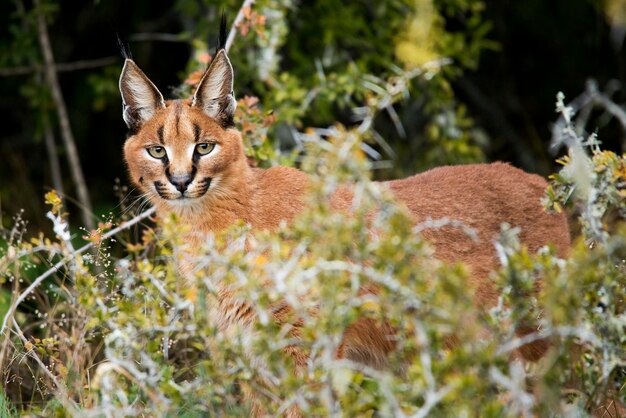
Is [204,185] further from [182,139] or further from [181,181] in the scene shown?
[182,139]

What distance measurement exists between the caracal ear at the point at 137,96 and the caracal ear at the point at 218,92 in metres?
0.21

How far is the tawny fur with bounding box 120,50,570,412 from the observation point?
507 centimetres

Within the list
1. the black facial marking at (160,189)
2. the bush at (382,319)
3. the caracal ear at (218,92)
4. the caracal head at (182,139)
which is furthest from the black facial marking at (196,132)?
the bush at (382,319)

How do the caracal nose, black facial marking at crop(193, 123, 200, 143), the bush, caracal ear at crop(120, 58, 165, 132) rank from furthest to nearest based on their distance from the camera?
caracal ear at crop(120, 58, 165, 132) < black facial marking at crop(193, 123, 200, 143) < the caracal nose < the bush

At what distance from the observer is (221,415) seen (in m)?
3.82

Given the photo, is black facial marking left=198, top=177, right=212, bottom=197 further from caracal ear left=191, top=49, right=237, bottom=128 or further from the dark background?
the dark background

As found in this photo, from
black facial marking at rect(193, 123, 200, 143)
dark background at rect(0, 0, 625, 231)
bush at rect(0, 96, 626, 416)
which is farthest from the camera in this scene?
dark background at rect(0, 0, 625, 231)

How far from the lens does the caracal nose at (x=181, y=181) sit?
4.98 meters

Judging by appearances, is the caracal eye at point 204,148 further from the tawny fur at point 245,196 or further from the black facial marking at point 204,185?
the black facial marking at point 204,185

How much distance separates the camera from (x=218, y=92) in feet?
17.3

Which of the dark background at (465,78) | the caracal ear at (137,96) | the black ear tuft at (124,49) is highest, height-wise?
the black ear tuft at (124,49)

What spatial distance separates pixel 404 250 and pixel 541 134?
28.5ft

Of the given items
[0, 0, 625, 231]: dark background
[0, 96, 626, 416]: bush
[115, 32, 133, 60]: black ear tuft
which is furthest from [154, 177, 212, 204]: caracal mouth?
[0, 0, 625, 231]: dark background

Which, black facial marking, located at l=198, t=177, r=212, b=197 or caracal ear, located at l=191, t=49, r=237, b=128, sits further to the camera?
caracal ear, located at l=191, t=49, r=237, b=128
